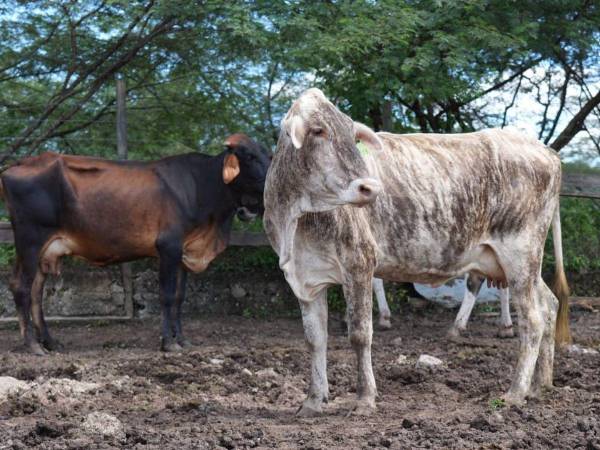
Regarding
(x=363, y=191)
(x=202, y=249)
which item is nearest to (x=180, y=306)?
(x=202, y=249)

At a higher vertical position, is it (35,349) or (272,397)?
(272,397)

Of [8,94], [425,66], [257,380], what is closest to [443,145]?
[257,380]

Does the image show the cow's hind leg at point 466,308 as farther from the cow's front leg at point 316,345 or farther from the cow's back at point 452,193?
the cow's front leg at point 316,345

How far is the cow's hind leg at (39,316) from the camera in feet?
28.6

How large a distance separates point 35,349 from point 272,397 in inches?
126

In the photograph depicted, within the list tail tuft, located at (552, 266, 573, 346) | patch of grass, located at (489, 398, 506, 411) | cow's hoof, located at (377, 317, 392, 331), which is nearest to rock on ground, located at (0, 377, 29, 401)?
patch of grass, located at (489, 398, 506, 411)

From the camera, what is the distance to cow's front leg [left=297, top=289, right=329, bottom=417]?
5441 millimetres

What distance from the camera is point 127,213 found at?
8.86 metres

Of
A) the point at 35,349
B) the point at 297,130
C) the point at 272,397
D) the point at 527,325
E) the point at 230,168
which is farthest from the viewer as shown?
the point at 230,168

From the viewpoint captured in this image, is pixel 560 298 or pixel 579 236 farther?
pixel 579 236

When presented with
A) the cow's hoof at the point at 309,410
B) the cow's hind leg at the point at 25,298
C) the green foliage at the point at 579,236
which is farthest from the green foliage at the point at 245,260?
the cow's hoof at the point at 309,410

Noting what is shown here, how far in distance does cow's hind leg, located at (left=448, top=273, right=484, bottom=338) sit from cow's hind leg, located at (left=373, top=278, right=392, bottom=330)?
0.82 m

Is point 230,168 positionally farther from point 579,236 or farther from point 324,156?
point 579,236

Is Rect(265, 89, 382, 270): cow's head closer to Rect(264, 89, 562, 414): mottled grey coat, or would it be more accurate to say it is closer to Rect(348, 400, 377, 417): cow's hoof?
Rect(264, 89, 562, 414): mottled grey coat
